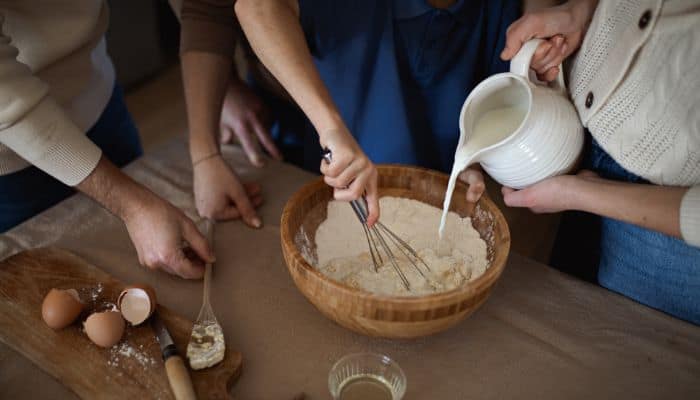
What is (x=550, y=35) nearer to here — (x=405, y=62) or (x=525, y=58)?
(x=525, y=58)

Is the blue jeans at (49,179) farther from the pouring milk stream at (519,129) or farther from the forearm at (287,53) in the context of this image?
the pouring milk stream at (519,129)

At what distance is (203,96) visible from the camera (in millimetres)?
1281

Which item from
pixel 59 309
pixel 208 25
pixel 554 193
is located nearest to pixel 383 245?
pixel 554 193

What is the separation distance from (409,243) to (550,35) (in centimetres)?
46

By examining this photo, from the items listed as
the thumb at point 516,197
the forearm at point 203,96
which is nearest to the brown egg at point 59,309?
the forearm at point 203,96

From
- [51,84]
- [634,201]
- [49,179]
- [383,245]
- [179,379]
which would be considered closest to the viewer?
[179,379]

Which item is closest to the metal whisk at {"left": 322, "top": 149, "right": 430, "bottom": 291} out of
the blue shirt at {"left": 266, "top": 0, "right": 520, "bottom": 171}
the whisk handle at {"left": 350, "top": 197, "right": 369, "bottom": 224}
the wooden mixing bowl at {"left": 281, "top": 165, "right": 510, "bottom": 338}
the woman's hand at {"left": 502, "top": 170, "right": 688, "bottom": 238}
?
the whisk handle at {"left": 350, "top": 197, "right": 369, "bottom": 224}

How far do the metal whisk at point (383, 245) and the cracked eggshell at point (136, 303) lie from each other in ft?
1.24

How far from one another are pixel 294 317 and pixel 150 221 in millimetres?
332

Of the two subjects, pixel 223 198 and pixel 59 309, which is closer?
pixel 59 309

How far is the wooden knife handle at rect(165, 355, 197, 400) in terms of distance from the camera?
79cm

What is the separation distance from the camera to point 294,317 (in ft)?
3.20

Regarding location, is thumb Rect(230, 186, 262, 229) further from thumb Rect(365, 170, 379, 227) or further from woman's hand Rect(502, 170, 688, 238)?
woman's hand Rect(502, 170, 688, 238)

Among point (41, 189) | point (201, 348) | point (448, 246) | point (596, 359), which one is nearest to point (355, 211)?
point (448, 246)
